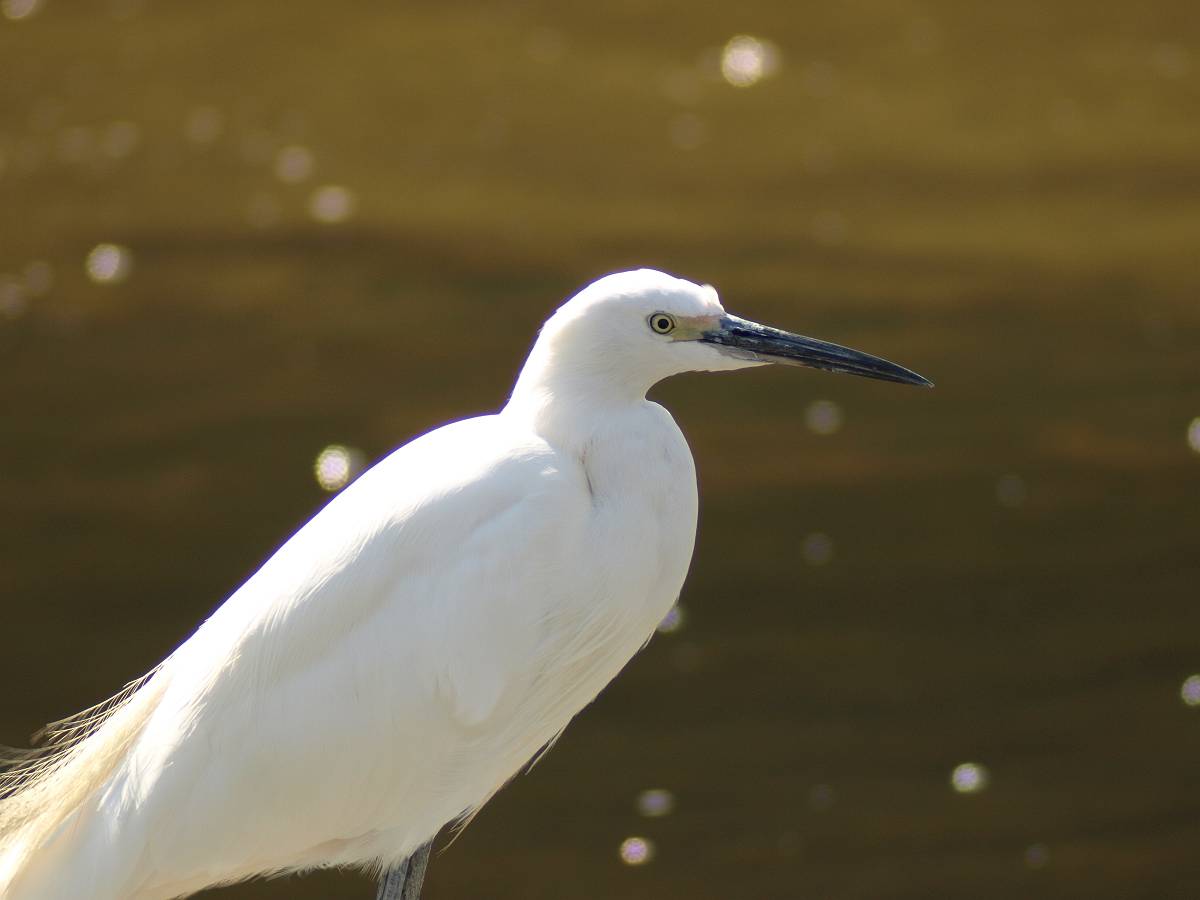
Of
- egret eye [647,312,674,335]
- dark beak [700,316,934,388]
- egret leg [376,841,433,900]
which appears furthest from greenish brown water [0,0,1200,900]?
egret eye [647,312,674,335]

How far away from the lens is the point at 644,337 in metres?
2.19

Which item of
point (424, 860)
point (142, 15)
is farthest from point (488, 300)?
point (424, 860)

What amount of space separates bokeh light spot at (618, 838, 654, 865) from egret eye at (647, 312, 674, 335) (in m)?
1.25

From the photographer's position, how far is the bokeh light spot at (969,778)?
10.7 feet

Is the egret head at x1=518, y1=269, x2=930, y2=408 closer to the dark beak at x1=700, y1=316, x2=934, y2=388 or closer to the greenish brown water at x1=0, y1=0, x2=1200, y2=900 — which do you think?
the dark beak at x1=700, y1=316, x2=934, y2=388

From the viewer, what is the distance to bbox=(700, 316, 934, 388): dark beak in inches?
87.0

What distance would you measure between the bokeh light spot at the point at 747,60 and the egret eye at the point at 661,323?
4.30 meters

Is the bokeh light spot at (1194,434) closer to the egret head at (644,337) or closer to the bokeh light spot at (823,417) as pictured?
the bokeh light spot at (823,417)

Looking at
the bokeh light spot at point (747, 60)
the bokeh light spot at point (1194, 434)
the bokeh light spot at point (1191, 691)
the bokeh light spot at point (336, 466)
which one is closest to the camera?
the bokeh light spot at point (1191, 691)

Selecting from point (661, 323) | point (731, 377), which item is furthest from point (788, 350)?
point (731, 377)

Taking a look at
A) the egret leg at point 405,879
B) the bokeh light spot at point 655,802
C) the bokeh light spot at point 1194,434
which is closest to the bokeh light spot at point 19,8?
the bokeh light spot at point 1194,434

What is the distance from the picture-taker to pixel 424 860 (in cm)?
244

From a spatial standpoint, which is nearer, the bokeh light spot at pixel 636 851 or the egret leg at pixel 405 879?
the egret leg at pixel 405 879

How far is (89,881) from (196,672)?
0.29 metres
